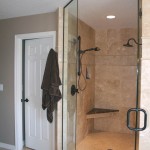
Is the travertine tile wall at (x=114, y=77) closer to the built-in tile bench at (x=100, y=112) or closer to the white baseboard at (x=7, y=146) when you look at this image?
the built-in tile bench at (x=100, y=112)

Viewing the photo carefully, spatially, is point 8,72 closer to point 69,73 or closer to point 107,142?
point 69,73

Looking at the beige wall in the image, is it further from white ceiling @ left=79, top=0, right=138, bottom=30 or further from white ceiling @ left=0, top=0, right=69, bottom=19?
white ceiling @ left=79, top=0, right=138, bottom=30

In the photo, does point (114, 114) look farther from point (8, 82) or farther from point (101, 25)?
point (8, 82)

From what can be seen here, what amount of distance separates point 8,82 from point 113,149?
2199mm

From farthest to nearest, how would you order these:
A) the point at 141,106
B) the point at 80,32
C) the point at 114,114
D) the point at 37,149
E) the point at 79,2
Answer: the point at 114,114, the point at 37,149, the point at 80,32, the point at 79,2, the point at 141,106

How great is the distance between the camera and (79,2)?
2.55m

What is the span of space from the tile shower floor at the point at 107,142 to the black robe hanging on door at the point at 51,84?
89 centimetres

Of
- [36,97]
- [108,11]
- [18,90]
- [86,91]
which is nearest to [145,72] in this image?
[108,11]

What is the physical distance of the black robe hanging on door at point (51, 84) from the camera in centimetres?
266

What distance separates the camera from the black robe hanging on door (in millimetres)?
2658

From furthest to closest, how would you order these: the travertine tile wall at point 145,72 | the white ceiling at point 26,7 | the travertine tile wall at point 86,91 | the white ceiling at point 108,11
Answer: the travertine tile wall at point 86,91 < the white ceiling at point 26,7 < the white ceiling at point 108,11 < the travertine tile wall at point 145,72

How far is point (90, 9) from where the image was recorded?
2672mm

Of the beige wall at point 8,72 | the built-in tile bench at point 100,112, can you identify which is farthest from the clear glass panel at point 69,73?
the beige wall at point 8,72

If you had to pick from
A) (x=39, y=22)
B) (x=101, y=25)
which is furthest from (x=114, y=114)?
(x=39, y=22)
